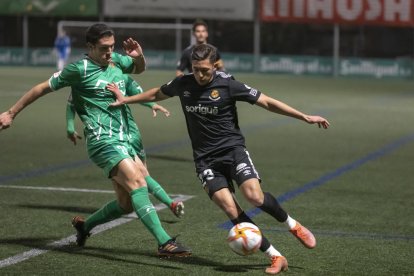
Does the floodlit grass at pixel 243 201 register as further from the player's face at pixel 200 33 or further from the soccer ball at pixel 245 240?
the player's face at pixel 200 33

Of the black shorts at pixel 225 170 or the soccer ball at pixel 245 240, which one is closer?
the soccer ball at pixel 245 240

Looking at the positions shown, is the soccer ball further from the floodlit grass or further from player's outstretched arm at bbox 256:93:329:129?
player's outstretched arm at bbox 256:93:329:129

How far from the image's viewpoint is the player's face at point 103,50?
754 centimetres

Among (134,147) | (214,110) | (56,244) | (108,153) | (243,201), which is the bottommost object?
(243,201)

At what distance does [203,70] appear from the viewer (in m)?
7.12

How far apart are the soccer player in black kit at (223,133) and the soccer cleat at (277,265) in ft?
1.14

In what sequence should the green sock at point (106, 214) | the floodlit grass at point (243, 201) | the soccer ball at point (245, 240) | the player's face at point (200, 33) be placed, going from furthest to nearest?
the player's face at point (200, 33) → the green sock at point (106, 214) → the floodlit grass at point (243, 201) → the soccer ball at point (245, 240)

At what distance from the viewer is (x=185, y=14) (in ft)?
133

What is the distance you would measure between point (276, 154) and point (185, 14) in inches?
1047

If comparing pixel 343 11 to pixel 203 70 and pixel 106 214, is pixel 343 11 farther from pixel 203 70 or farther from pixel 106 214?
pixel 203 70

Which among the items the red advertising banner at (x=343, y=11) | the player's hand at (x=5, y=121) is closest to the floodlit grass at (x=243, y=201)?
the player's hand at (x=5, y=121)

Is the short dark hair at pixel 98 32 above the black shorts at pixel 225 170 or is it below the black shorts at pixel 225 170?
above

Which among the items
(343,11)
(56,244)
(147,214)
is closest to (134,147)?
(56,244)

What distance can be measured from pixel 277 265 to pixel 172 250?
0.79 m
